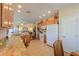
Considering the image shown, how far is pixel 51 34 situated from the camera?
1978 millimetres

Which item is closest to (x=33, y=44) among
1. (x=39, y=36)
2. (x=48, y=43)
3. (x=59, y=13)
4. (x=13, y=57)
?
(x=39, y=36)

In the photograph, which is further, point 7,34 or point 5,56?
point 7,34

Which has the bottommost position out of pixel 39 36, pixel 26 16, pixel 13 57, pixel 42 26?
pixel 13 57

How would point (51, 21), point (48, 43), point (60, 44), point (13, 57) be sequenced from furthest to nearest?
point (51, 21) → point (48, 43) → point (60, 44) → point (13, 57)

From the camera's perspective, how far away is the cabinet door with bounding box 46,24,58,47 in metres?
1.85

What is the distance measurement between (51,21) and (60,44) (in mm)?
461

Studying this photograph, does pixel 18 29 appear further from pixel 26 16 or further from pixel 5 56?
pixel 5 56

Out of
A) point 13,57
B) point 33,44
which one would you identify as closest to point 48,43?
point 33,44

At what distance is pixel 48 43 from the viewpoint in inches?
72.7

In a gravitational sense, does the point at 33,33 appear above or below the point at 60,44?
above

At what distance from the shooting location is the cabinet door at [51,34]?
1.85 meters

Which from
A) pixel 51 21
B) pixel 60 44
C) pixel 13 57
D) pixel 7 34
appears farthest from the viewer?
pixel 7 34

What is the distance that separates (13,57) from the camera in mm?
1278

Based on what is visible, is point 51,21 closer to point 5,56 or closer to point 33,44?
point 33,44
